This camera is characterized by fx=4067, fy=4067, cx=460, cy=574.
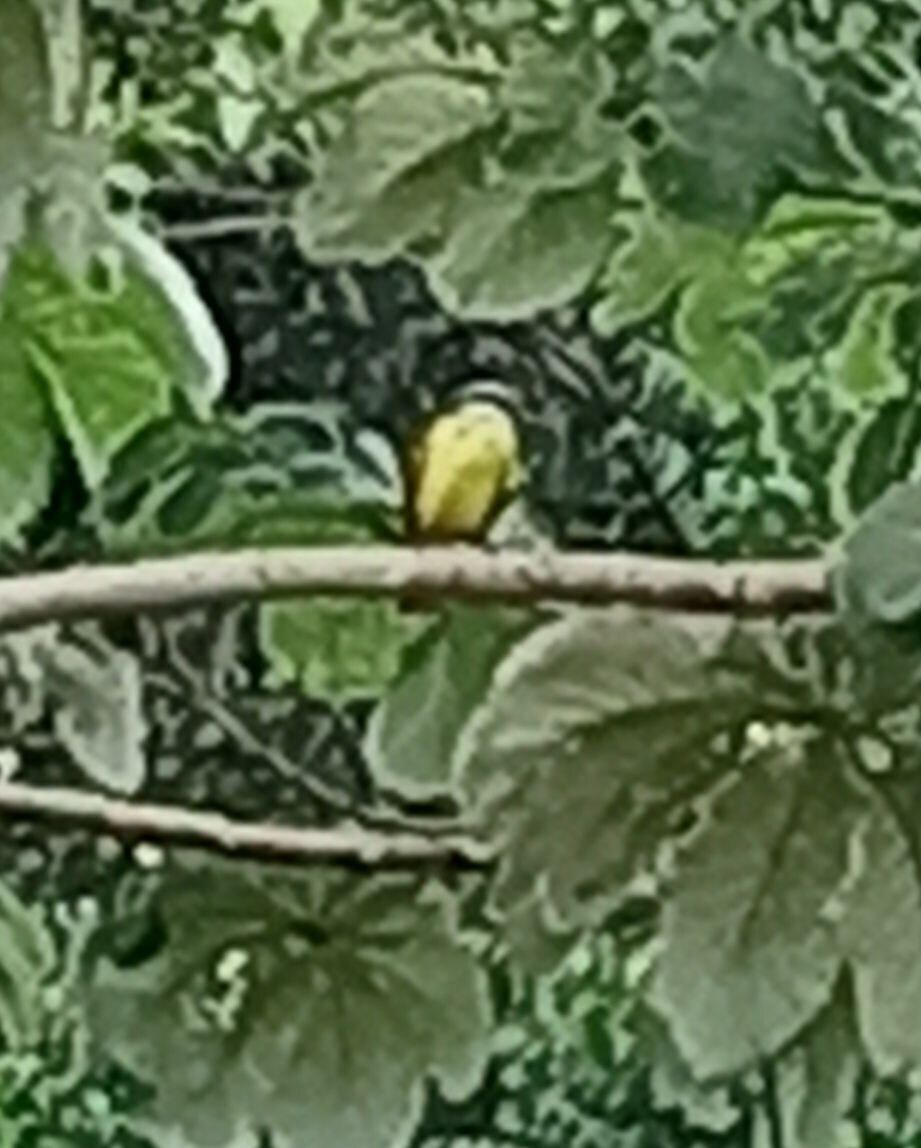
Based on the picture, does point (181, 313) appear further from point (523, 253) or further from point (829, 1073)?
point (829, 1073)

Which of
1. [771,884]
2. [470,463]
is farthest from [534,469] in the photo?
[771,884]

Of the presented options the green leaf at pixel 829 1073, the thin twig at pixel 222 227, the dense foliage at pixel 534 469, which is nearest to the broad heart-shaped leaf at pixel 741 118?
the dense foliage at pixel 534 469

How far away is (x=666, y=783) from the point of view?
101 cm

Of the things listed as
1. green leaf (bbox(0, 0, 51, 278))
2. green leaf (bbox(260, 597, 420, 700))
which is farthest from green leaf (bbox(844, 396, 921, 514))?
green leaf (bbox(0, 0, 51, 278))

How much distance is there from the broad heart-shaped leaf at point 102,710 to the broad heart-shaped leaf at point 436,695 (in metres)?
0.06

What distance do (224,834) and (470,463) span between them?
4.6 inches

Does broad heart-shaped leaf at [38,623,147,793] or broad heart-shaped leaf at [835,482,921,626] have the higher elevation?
broad heart-shaped leaf at [835,482,921,626]

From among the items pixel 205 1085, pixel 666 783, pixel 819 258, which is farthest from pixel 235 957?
pixel 819 258

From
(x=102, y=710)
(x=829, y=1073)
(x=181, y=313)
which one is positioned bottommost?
(x=829, y=1073)

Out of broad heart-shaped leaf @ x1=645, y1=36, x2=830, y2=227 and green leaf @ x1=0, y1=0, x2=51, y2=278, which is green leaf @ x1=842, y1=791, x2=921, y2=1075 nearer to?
broad heart-shaped leaf @ x1=645, y1=36, x2=830, y2=227

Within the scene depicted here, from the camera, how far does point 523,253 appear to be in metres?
1.02

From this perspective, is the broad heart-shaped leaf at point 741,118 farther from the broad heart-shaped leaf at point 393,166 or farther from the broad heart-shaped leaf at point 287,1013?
the broad heart-shaped leaf at point 287,1013

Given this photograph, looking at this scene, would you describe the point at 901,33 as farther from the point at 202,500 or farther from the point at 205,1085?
the point at 205,1085

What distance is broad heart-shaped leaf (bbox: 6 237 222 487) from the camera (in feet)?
3.40
